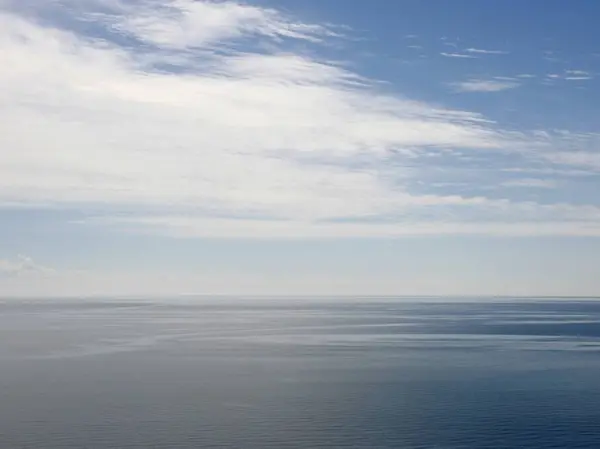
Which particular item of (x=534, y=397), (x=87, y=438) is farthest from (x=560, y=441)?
(x=87, y=438)

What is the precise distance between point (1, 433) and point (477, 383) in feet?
143

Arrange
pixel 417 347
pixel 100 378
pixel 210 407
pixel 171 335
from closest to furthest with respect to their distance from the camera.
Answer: pixel 210 407 → pixel 100 378 → pixel 417 347 → pixel 171 335

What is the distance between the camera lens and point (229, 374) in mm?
80625

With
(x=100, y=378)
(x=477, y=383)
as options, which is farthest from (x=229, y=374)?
(x=477, y=383)

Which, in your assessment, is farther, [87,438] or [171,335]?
[171,335]

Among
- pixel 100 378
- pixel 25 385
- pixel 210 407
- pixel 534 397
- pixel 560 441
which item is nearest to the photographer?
pixel 560 441

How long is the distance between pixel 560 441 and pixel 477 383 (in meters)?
24.2

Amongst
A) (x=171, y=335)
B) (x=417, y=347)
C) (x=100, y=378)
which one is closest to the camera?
(x=100, y=378)

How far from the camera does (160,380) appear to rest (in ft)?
247

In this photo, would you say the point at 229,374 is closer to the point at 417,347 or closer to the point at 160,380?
the point at 160,380

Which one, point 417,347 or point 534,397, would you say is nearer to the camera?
point 534,397

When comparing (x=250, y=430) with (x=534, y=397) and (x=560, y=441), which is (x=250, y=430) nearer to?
(x=560, y=441)

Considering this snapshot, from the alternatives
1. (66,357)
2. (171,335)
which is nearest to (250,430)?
(66,357)

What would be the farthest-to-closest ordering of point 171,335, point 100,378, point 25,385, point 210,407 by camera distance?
point 171,335
point 100,378
point 25,385
point 210,407
